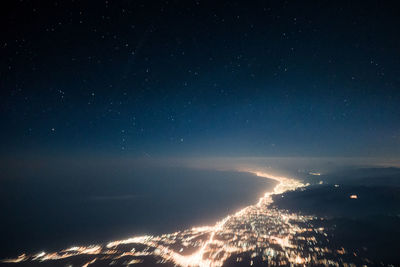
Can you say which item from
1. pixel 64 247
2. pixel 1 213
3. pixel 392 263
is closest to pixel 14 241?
pixel 64 247

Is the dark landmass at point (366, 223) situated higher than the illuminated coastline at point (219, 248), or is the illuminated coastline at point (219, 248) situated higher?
the illuminated coastline at point (219, 248)

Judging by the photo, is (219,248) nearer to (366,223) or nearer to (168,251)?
(168,251)

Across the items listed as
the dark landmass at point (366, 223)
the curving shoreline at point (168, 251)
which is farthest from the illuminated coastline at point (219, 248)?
the dark landmass at point (366, 223)

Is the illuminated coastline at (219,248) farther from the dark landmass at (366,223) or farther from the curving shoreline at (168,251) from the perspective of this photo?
the dark landmass at (366,223)

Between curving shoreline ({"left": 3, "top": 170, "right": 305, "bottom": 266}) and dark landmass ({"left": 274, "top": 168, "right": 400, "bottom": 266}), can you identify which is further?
dark landmass ({"left": 274, "top": 168, "right": 400, "bottom": 266})

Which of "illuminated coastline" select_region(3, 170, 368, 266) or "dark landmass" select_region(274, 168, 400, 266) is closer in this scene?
"illuminated coastline" select_region(3, 170, 368, 266)

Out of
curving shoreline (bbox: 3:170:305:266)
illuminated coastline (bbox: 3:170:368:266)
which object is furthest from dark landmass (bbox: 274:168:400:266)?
curving shoreline (bbox: 3:170:305:266)

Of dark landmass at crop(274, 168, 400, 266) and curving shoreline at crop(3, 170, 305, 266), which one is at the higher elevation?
curving shoreline at crop(3, 170, 305, 266)

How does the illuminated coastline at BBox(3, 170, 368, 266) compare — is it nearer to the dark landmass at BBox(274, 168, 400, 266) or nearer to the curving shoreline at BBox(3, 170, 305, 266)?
the curving shoreline at BBox(3, 170, 305, 266)
